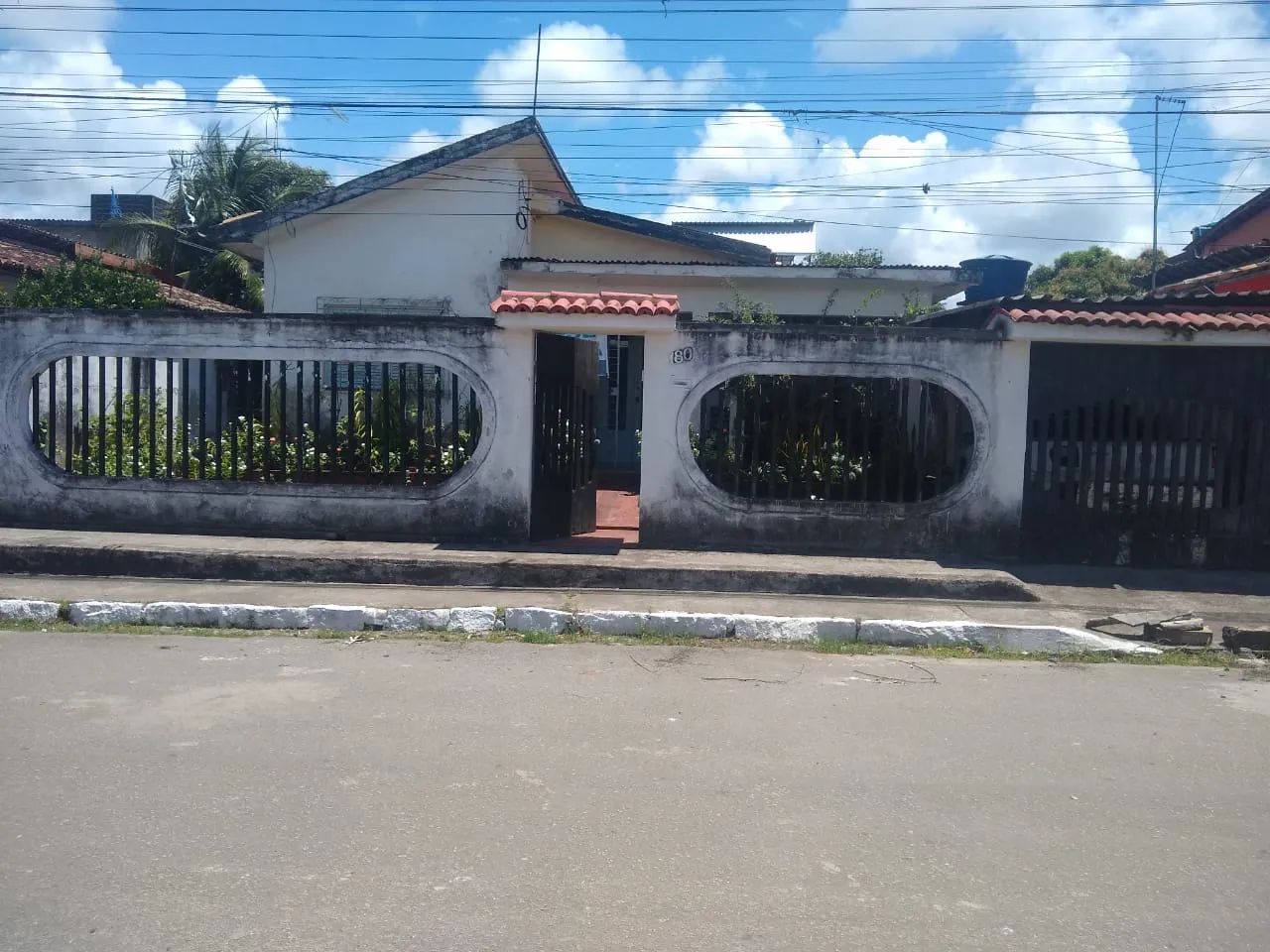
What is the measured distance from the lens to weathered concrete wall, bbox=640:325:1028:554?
10.2 meters

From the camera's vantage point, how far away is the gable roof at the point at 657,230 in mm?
15688

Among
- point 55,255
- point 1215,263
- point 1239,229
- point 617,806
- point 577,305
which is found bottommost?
point 617,806

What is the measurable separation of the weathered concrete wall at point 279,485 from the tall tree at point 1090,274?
77.9 feet

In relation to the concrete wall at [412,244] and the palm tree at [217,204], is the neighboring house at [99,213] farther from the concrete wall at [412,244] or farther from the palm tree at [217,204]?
the concrete wall at [412,244]

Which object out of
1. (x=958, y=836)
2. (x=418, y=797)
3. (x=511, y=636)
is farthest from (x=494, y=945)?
(x=511, y=636)

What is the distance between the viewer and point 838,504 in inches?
408

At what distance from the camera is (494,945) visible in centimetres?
362

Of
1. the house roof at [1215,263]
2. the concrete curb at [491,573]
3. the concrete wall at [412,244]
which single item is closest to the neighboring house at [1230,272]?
the house roof at [1215,263]

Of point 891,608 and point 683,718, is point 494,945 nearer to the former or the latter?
point 683,718

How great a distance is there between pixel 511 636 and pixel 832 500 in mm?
3716

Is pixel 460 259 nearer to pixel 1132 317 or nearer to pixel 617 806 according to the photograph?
pixel 1132 317

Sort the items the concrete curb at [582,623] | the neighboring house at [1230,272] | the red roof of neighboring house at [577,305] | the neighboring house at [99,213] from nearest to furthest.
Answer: the concrete curb at [582,623] < the red roof of neighboring house at [577,305] < the neighboring house at [1230,272] < the neighboring house at [99,213]

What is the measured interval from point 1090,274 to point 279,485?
31.3 m

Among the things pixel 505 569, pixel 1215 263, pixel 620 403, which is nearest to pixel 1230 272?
pixel 1215 263
